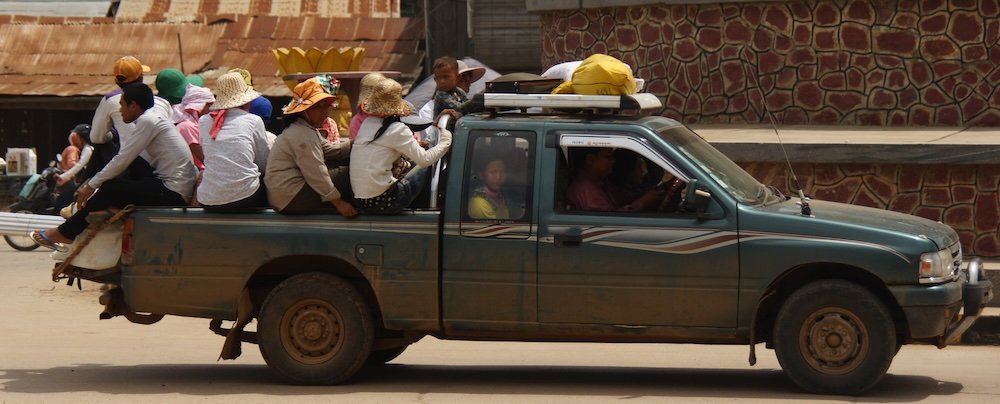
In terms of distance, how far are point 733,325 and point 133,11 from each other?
1904 cm

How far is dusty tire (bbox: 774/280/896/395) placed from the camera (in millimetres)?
7797

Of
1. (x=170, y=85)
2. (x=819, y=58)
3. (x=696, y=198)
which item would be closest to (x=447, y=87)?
(x=170, y=85)

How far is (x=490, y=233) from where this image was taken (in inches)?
317

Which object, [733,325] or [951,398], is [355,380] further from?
[951,398]

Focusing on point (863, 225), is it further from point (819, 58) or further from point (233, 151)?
point (819, 58)

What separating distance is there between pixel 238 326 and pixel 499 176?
6.00 feet

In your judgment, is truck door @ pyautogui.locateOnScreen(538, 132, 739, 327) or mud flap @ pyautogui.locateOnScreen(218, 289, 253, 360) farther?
mud flap @ pyautogui.locateOnScreen(218, 289, 253, 360)

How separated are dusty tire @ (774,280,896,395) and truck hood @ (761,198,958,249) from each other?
31 centimetres

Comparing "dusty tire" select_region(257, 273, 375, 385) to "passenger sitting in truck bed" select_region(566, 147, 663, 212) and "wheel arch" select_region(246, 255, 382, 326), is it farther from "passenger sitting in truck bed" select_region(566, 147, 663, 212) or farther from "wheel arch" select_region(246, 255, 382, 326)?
"passenger sitting in truck bed" select_region(566, 147, 663, 212)

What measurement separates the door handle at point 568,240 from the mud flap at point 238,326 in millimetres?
1937

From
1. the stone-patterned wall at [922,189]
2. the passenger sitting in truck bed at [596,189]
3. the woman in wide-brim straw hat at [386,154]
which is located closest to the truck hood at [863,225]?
the passenger sitting in truck bed at [596,189]

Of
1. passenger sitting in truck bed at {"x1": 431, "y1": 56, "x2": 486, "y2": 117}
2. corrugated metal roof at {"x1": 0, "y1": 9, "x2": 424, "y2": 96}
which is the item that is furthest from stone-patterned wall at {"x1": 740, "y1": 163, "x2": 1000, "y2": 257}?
corrugated metal roof at {"x1": 0, "y1": 9, "x2": 424, "y2": 96}

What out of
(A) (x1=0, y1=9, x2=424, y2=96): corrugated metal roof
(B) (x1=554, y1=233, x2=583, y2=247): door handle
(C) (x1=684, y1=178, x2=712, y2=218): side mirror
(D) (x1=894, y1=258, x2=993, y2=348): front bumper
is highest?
(A) (x1=0, y1=9, x2=424, y2=96): corrugated metal roof

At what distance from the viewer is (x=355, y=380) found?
28.6ft
